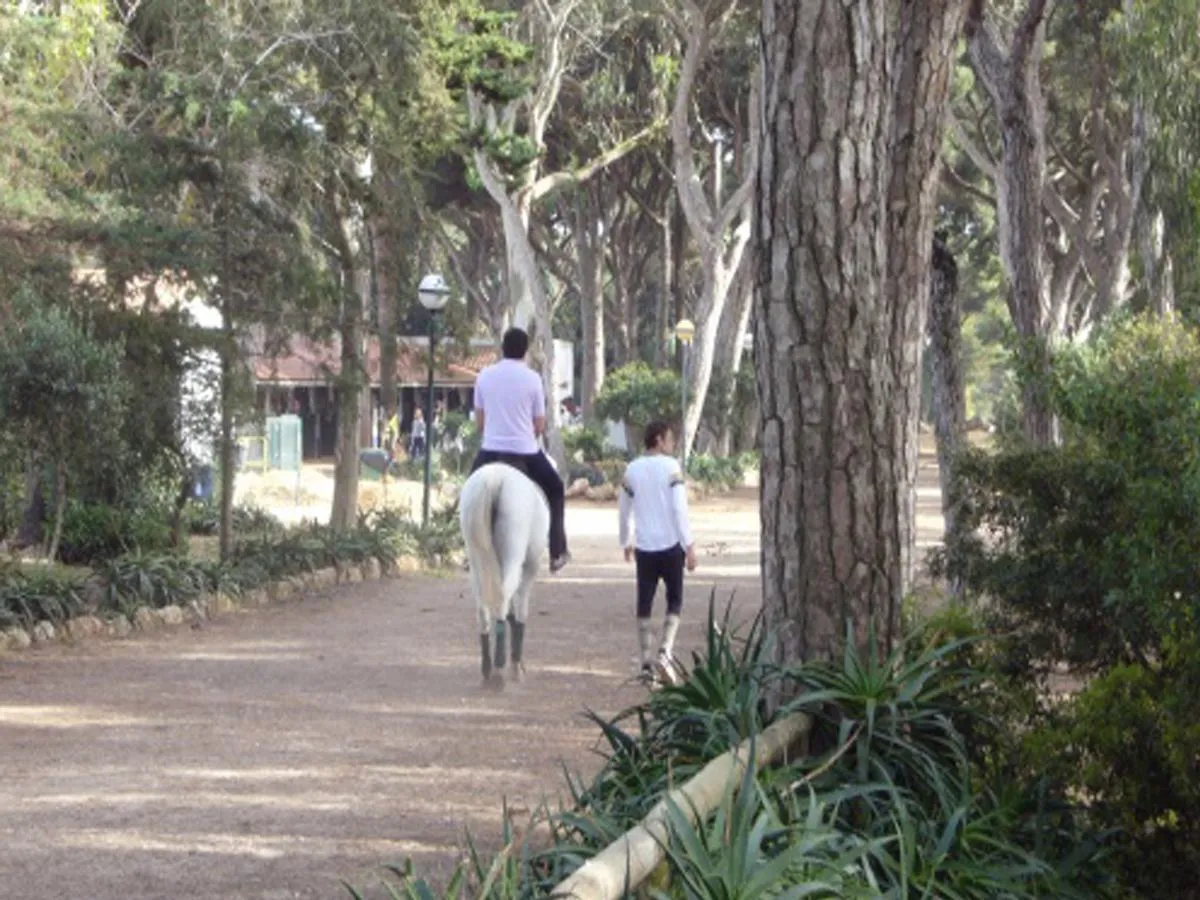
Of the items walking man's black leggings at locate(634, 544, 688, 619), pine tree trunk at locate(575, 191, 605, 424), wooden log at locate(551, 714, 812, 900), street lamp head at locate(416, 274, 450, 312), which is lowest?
wooden log at locate(551, 714, 812, 900)

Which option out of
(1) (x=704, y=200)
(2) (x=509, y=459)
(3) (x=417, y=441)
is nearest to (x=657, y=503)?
(2) (x=509, y=459)

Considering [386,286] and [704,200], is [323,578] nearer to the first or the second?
[386,286]

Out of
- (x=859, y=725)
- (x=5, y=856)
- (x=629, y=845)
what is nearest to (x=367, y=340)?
(x=5, y=856)

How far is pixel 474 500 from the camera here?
14.7 metres

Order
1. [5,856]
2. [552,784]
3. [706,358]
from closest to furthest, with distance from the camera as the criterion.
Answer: [5,856], [552,784], [706,358]

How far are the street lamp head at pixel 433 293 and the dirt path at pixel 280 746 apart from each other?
657cm

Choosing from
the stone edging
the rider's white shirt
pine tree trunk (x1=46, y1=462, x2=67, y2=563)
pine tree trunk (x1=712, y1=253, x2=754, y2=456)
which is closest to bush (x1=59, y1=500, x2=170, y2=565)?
the stone edging

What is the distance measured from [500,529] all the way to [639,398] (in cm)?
3266

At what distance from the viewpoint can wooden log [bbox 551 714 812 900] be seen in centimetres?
543

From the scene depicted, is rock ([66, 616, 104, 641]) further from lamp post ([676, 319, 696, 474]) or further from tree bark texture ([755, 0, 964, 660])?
lamp post ([676, 319, 696, 474])

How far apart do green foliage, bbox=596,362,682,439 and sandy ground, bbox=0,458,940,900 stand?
24271mm

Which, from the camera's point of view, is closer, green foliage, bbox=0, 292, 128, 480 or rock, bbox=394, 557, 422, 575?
green foliage, bbox=0, 292, 128, 480

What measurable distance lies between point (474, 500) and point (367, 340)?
1294 cm

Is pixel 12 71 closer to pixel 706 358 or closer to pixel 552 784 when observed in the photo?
pixel 552 784
